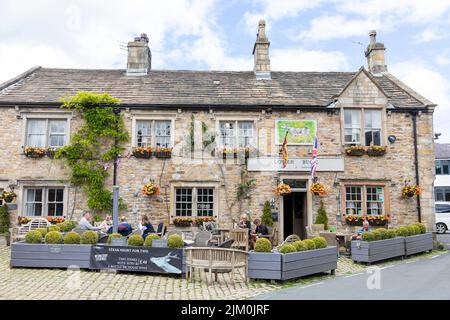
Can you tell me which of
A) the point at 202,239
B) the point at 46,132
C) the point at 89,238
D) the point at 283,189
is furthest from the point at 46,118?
the point at 283,189

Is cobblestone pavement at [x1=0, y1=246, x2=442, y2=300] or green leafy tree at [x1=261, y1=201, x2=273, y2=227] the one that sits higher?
green leafy tree at [x1=261, y1=201, x2=273, y2=227]

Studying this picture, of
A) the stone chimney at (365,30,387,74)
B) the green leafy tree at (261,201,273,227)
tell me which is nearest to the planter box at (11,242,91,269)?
the green leafy tree at (261,201,273,227)

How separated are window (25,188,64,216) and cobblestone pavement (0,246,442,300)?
5077mm

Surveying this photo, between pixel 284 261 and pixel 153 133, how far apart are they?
8.69 m

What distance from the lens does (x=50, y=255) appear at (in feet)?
31.6

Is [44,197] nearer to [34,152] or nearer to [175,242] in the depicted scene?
[34,152]

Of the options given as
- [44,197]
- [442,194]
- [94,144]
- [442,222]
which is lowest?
[442,222]

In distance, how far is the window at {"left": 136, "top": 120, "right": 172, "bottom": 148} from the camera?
15.3 meters

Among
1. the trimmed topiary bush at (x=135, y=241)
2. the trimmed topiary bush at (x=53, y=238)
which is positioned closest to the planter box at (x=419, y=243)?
the trimmed topiary bush at (x=135, y=241)

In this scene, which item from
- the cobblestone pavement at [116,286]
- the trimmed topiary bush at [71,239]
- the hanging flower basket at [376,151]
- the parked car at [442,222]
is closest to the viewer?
the cobblestone pavement at [116,286]

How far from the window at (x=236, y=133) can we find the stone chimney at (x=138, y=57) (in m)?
5.75

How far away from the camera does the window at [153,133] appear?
15.3 meters

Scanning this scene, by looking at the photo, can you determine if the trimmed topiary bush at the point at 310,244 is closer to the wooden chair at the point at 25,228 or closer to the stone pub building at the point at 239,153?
the stone pub building at the point at 239,153

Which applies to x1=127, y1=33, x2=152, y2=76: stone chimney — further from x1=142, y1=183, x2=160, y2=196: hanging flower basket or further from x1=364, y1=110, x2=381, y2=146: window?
x1=364, y1=110, x2=381, y2=146: window
